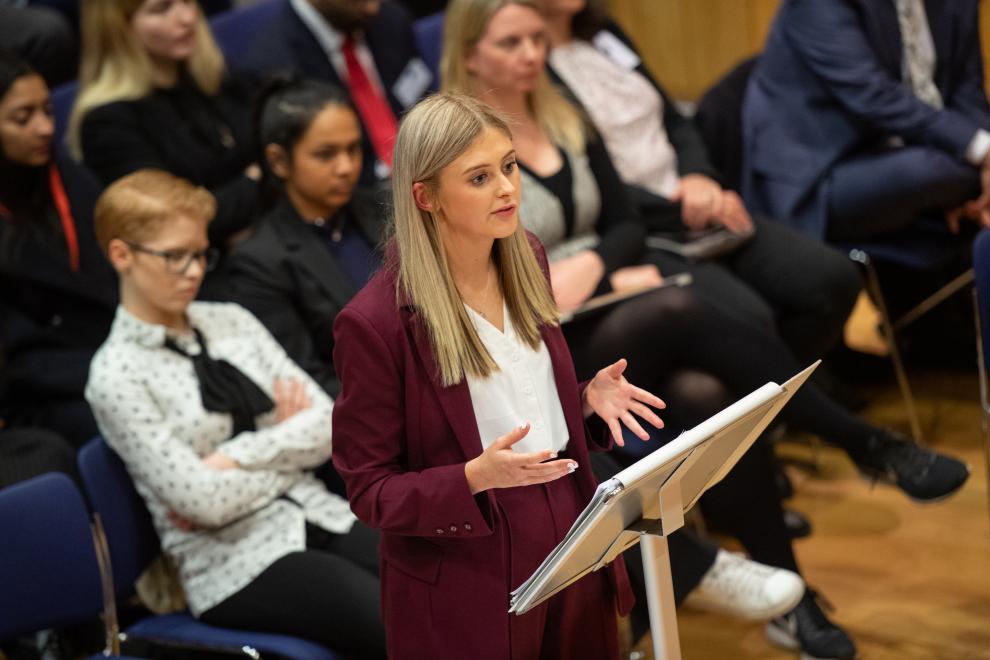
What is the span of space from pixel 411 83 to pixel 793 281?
4.30ft

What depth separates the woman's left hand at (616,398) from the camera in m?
1.64

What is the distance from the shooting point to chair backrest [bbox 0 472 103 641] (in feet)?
7.07

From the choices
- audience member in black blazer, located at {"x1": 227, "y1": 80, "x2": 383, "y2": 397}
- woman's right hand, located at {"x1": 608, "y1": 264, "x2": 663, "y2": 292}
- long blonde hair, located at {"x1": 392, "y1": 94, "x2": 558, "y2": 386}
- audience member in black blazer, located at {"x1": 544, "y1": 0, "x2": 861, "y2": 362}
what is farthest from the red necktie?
long blonde hair, located at {"x1": 392, "y1": 94, "x2": 558, "y2": 386}

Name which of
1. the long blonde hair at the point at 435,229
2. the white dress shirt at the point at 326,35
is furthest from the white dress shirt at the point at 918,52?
the long blonde hair at the point at 435,229

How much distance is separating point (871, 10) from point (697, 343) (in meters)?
1.31

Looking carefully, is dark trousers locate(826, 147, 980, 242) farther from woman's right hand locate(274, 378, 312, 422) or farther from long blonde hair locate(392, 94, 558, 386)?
long blonde hair locate(392, 94, 558, 386)

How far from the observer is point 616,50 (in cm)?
369

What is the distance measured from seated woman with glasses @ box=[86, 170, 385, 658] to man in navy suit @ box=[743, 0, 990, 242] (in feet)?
5.58

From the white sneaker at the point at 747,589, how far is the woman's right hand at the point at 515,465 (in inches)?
43.0

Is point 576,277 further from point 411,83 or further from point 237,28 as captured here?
point 237,28

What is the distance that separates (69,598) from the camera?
7.28 feet

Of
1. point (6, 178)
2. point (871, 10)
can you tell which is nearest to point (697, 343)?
point (871, 10)

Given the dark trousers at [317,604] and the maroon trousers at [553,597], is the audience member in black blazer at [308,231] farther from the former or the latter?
the maroon trousers at [553,597]

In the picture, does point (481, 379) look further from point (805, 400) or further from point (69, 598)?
point (805, 400)
